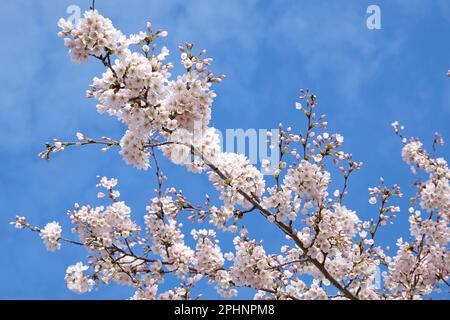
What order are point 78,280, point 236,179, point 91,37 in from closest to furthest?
point 91,37 → point 236,179 → point 78,280

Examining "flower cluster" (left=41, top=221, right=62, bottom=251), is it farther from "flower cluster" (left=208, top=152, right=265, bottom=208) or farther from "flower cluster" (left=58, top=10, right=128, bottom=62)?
"flower cluster" (left=58, top=10, right=128, bottom=62)

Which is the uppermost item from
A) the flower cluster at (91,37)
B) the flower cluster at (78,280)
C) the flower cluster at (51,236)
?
the flower cluster at (91,37)

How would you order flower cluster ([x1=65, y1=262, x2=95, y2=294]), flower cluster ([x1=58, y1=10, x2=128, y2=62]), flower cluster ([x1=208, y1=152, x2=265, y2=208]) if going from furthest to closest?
flower cluster ([x1=65, y1=262, x2=95, y2=294]), flower cluster ([x1=208, y1=152, x2=265, y2=208]), flower cluster ([x1=58, y1=10, x2=128, y2=62])

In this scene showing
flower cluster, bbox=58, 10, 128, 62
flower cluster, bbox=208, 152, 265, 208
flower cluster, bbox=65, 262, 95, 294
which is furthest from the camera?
flower cluster, bbox=65, 262, 95, 294

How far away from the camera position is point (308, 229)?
24.8ft

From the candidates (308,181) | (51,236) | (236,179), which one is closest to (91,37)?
(236,179)

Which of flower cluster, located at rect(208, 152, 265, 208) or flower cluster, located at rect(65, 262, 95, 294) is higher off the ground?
flower cluster, located at rect(208, 152, 265, 208)

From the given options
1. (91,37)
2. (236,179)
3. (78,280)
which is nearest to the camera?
(91,37)

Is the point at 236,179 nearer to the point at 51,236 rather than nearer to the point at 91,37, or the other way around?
the point at 91,37

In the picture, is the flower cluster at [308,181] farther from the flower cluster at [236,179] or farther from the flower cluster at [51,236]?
the flower cluster at [51,236]
